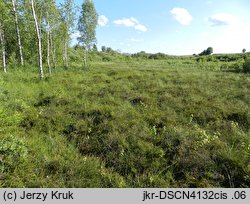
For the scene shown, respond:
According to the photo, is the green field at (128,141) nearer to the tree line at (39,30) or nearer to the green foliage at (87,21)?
the tree line at (39,30)

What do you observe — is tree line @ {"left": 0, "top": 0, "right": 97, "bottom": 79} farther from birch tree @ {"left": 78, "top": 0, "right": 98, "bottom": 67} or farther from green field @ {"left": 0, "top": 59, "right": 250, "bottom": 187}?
green field @ {"left": 0, "top": 59, "right": 250, "bottom": 187}

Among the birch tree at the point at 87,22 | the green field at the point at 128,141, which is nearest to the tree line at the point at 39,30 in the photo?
the birch tree at the point at 87,22

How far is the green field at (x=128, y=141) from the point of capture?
18.4 feet

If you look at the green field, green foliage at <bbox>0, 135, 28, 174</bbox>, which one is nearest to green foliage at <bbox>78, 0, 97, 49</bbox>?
the green field

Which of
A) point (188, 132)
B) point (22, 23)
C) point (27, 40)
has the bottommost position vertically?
point (188, 132)

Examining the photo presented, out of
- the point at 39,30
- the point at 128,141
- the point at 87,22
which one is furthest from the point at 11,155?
the point at 87,22

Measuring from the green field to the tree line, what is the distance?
33.2 feet

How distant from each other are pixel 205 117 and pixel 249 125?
58.8 inches

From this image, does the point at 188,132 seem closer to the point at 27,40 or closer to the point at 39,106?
the point at 39,106

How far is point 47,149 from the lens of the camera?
6.97 meters

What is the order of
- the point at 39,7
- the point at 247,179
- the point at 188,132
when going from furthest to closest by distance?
1. the point at 39,7
2. the point at 188,132
3. the point at 247,179

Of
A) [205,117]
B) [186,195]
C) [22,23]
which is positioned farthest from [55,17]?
[186,195]

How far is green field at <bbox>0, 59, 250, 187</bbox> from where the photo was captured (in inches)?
221

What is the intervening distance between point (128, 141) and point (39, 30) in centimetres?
2077
